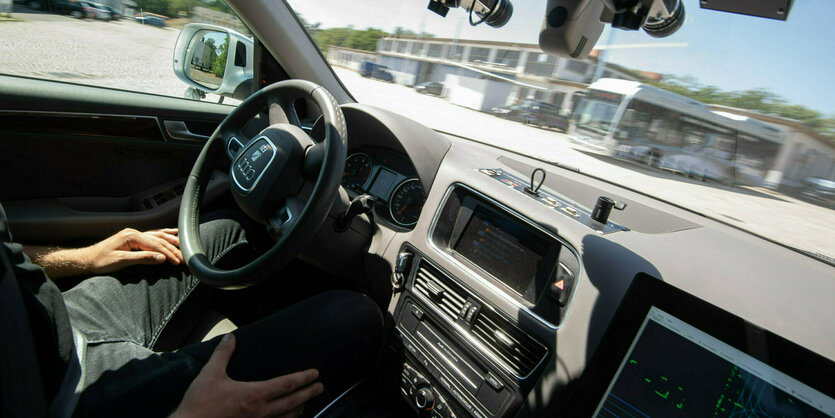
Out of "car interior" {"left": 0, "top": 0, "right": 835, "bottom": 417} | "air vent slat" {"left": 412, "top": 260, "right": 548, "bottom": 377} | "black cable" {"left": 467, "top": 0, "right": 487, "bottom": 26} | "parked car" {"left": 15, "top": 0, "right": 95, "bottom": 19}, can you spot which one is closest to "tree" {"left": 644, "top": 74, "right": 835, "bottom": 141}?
"car interior" {"left": 0, "top": 0, "right": 835, "bottom": 417}

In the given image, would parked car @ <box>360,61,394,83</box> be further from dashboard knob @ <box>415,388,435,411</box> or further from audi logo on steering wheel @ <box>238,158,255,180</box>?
dashboard knob @ <box>415,388,435,411</box>

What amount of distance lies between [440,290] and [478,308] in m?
0.20

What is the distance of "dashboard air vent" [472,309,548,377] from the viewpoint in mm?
1396

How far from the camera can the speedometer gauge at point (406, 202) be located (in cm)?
207

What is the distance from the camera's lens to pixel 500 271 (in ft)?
5.15

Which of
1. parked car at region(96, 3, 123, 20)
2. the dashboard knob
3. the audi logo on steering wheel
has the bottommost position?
the dashboard knob

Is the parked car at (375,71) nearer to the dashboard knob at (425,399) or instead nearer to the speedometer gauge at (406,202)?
the speedometer gauge at (406,202)

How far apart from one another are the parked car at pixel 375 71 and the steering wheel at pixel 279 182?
93cm

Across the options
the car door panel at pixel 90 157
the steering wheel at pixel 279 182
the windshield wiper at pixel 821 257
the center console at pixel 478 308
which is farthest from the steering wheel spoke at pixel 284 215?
the windshield wiper at pixel 821 257

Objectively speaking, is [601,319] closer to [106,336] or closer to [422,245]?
[422,245]

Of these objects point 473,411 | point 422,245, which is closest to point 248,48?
point 422,245

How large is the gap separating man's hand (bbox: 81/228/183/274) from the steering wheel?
289 mm

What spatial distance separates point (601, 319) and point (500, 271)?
40cm

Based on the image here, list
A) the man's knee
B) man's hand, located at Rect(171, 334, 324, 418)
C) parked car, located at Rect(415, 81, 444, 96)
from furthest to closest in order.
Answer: parked car, located at Rect(415, 81, 444, 96)
the man's knee
man's hand, located at Rect(171, 334, 324, 418)
